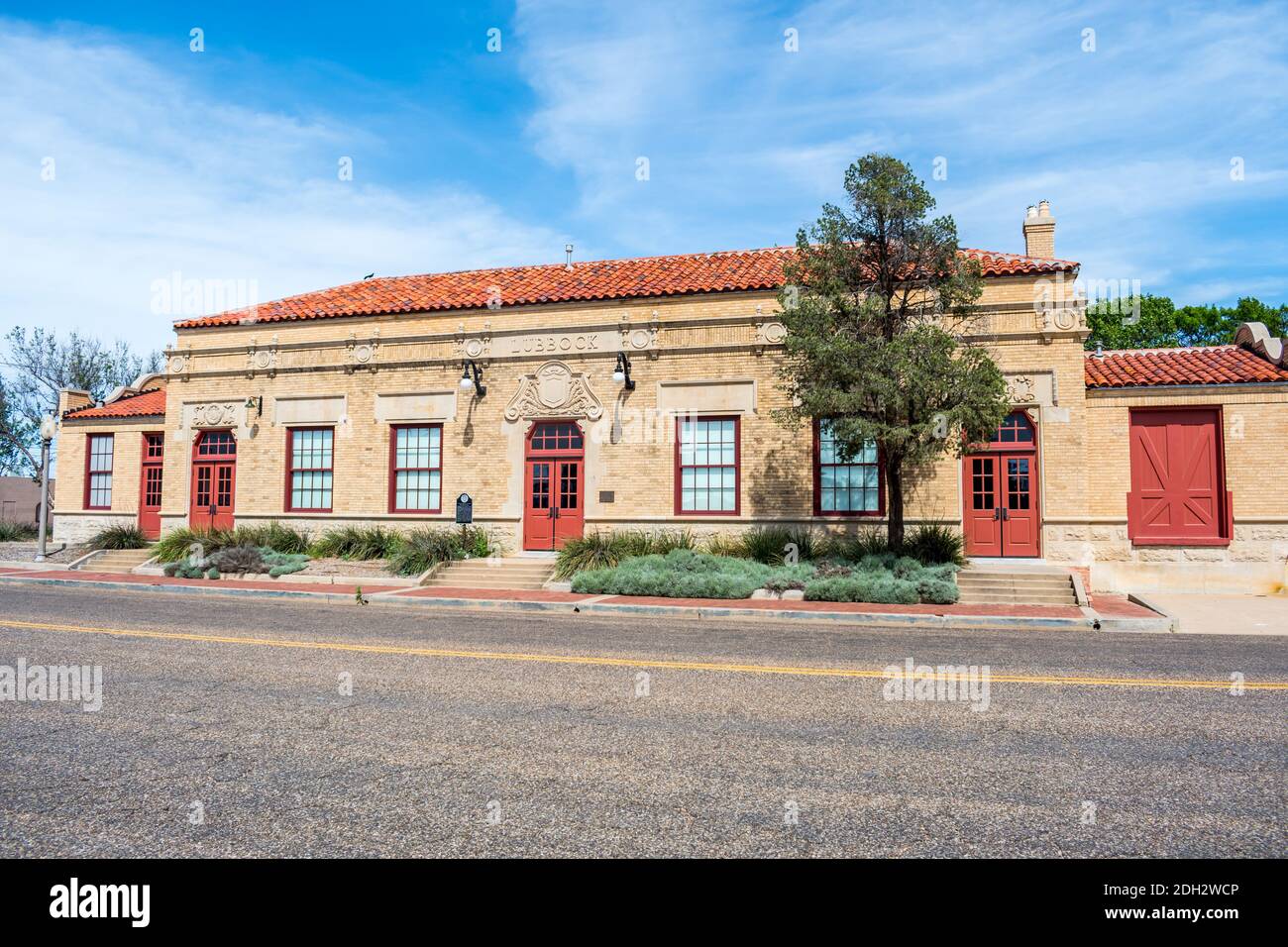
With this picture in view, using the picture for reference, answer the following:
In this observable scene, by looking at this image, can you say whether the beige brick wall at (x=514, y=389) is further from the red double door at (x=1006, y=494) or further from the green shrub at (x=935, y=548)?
the green shrub at (x=935, y=548)

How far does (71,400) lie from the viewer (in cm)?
2836

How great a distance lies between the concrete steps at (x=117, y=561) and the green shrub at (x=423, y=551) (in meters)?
7.13

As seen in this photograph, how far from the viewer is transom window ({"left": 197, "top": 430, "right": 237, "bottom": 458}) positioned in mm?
23656

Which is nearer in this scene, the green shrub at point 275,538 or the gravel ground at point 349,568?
the gravel ground at point 349,568

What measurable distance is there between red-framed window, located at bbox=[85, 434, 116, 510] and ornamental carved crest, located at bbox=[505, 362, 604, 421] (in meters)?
13.8

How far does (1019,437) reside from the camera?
60.1 feet

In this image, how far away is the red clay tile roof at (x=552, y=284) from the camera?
20219mm

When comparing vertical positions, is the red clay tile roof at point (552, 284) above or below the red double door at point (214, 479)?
above

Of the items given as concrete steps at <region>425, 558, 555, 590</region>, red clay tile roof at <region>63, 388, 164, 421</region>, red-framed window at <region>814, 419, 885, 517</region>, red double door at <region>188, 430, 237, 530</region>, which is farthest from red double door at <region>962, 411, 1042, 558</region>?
red clay tile roof at <region>63, 388, 164, 421</region>

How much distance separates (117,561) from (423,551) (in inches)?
355

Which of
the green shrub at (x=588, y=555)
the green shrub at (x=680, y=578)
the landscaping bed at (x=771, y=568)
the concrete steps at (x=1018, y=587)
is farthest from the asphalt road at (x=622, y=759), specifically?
the green shrub at (x=588, y=555)
